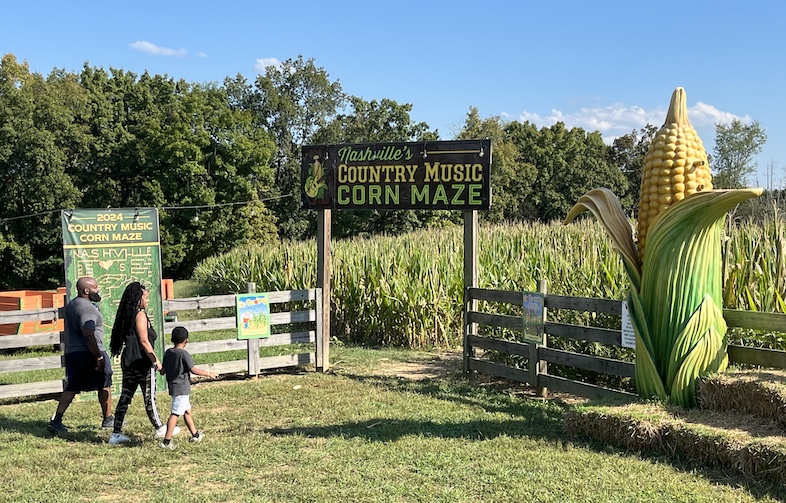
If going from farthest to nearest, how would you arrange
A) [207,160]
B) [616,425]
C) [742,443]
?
[207,160], [616,425], [742,443]

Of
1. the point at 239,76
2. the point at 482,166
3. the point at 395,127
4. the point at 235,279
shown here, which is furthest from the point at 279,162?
the point at 482,166

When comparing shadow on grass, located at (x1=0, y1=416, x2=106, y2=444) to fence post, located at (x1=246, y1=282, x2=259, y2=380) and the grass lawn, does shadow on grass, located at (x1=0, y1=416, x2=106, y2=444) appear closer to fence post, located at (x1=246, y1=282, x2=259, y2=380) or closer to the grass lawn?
the grass lawn

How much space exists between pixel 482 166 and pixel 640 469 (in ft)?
17.5

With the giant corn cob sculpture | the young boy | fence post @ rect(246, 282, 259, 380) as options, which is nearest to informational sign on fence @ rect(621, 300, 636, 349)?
the giant corn cob sculpture

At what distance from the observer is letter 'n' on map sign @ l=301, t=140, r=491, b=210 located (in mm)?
9891

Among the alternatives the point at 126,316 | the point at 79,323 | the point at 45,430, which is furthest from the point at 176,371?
the point at 45,430

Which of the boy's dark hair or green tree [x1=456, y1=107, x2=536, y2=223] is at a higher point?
green tree [x1=456, y1=107, x2=536, y2=223]

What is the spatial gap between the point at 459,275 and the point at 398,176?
377 cm

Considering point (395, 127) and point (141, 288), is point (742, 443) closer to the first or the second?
point (141, 288)

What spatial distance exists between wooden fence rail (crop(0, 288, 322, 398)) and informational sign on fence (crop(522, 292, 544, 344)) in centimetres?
360

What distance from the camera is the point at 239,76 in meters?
53.2

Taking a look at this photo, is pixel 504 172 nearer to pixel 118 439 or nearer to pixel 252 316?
pixel 252 316

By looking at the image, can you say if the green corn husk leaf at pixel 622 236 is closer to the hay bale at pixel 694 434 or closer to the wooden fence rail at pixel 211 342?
the hay bale at pixel 694 434

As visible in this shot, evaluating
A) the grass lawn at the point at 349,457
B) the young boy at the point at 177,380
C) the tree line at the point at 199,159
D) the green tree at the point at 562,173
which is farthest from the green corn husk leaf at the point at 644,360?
the green tree at the point at 562,173
